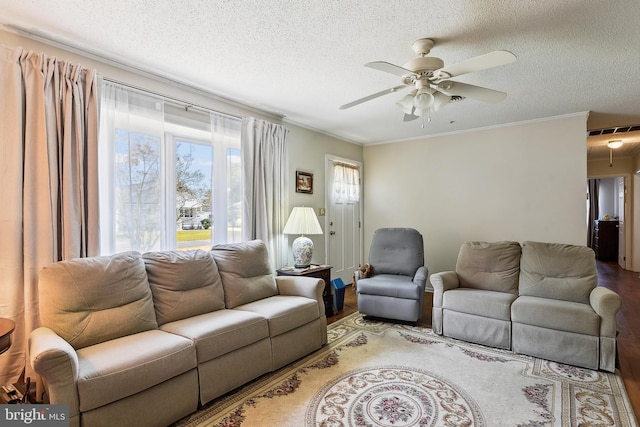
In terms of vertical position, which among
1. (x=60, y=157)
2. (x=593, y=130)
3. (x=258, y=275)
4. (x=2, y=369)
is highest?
(x=593, y=130)

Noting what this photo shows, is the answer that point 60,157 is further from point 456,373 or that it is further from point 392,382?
point 456,373

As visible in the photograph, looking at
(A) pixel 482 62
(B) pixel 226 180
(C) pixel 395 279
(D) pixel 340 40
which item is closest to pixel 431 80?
(A) pixel 482 62

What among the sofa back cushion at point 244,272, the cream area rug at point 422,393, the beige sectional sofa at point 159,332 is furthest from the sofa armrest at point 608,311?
the sofa back cushion at point 244,272

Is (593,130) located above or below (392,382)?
above

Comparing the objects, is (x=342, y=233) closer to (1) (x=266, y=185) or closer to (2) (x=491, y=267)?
(1) (x=266, y=185)

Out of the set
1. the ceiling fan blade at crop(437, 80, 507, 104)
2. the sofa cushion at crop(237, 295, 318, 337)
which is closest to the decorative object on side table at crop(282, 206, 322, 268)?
the sofa cushion at crop(237, 295, 318, 337)

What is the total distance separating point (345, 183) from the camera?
5641 mm

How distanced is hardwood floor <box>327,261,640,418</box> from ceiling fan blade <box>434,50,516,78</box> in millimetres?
2323

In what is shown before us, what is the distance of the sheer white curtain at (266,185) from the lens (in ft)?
12.6

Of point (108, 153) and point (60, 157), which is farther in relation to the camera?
point (108, 153)

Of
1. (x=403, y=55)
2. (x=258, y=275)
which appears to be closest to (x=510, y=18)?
(x=403, y=55)

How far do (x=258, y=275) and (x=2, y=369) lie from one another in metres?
1.87

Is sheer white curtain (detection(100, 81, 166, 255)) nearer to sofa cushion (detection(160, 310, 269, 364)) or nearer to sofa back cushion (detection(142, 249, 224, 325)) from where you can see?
sofa back cushion (detection(142, 249, 224, 325))

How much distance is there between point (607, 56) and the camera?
8.68 ft
